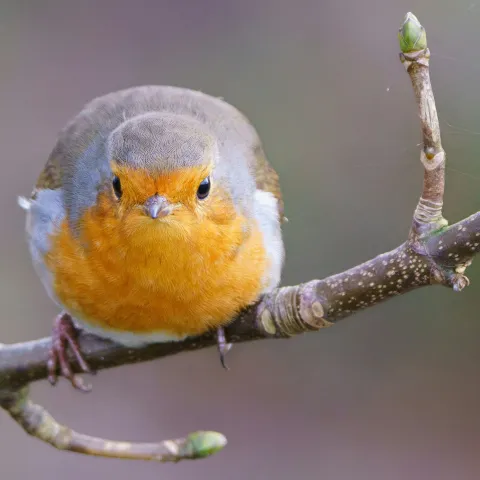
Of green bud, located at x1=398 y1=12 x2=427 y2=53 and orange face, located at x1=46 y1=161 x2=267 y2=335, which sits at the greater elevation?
green bud, located at x1=398 y1=12 x2=427 y2=53

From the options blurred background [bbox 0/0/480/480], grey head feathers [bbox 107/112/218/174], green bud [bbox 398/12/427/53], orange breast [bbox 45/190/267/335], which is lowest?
blurred background [bbox 0/0/480/480]

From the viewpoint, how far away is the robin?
3004mm

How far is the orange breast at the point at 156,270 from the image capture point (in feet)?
10.2

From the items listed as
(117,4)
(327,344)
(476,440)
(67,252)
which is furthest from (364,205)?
(67,252)

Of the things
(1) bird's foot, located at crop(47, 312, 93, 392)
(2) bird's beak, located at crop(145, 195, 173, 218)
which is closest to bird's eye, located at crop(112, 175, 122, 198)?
(2) bird's beak, located at crop(145, 195, 173, 218)

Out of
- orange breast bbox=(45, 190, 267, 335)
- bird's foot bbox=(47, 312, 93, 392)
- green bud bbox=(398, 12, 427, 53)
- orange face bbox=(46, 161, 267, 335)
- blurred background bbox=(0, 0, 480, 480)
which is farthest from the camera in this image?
blurred background bbox=(0, 0, 480, 480)

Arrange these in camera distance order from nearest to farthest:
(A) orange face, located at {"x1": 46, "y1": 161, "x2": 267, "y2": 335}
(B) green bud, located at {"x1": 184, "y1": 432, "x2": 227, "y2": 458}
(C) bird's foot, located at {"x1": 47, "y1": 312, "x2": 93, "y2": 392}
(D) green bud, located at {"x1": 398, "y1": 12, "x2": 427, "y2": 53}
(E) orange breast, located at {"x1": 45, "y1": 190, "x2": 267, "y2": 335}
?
(D) green bud, located at {"x1": 398, "y1": 12, "x2": 427, "y2": 53}, (B) green bud, located at {"x1": 184, "y1": 432, "x2": 227, "y2": 458}, (A) orange face, located at {"x1": 46, "y1": 161, "x2": 267, "y2": 335}, (E) orange breast, located at {"x1": 45, "y1": 190, "x2": 267, "y2": 335}, (C) bird's foot, located at {"x1": 47, "y1": 312, "x2": 93, "y2": 392}

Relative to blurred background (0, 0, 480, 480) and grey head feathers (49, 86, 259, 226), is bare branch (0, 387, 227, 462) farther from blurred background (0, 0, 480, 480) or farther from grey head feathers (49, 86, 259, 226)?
blurred background (0, 0, 480, 480)

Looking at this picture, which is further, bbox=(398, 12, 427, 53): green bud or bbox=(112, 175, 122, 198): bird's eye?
bbox=(112, 175, 122, 198): bird's eye

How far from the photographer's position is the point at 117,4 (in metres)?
7.84

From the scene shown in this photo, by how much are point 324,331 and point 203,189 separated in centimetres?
386

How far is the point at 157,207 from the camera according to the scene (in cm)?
288

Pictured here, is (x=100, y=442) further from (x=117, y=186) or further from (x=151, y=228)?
(x=117, y=186)

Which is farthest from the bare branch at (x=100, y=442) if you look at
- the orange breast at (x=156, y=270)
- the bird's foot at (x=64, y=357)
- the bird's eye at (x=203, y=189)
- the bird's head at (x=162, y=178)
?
the bird's eye at (x=203, y=189)
